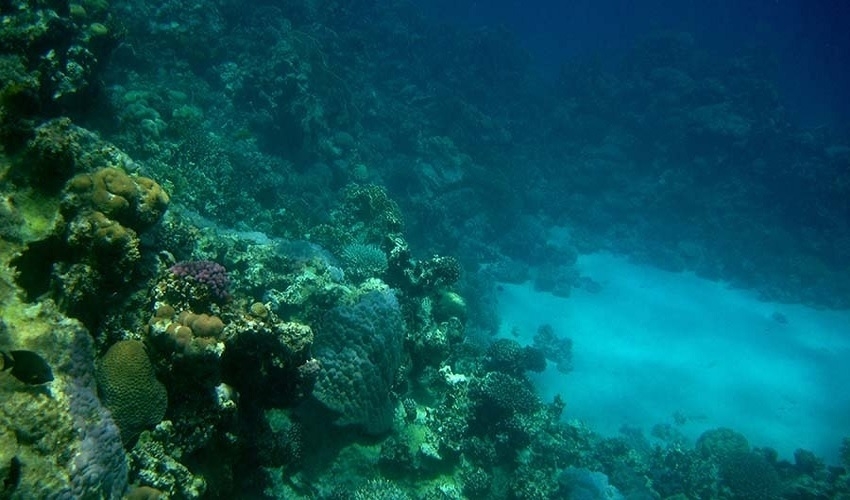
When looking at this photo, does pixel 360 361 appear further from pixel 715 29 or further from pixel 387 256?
pixel 715 29

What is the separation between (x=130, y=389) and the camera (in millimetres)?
3783

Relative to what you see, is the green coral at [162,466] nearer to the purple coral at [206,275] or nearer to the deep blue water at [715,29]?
the purple coral at [206,275]

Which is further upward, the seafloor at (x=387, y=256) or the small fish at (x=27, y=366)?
the seafloor at (x=387, y=256)

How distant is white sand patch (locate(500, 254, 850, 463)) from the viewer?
62.3 ft

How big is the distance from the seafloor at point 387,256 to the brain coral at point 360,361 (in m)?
0.04

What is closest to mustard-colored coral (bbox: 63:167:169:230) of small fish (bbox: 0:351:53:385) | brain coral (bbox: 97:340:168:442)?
brain coral (bbox: 97:340:168:442)

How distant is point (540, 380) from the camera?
59.4 feet

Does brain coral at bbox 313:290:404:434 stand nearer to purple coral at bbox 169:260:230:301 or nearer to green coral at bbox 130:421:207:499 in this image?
purple coral at bbox 169:260:230:301

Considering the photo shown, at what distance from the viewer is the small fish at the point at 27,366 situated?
306 centimetres

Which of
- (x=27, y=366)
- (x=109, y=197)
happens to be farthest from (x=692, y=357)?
(x=27, y=366)

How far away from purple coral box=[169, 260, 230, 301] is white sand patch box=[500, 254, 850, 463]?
598 inches

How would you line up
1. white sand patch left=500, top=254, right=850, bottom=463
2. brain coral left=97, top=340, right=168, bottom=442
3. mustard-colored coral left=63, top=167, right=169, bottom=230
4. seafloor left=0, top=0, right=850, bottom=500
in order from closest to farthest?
brain coral left=97, top=340, right=168, bottom=442 < seafloor left=0, top=0, right=850, bottom=500 < mustard-colored coral left=63, top=167, right=169, bottom=230 < white sand patch left=500, top=254, right=850, bottom=463

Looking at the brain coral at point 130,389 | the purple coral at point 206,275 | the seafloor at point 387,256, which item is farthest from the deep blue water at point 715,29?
the brain coral at point 130,389

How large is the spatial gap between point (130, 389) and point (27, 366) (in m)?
0.81
